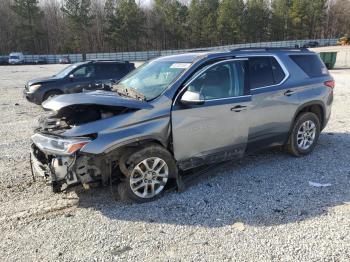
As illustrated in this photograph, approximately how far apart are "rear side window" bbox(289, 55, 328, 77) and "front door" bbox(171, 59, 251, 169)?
1.38m

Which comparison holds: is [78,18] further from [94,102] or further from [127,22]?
[94,102]

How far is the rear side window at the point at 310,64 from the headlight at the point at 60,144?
12.5 ft

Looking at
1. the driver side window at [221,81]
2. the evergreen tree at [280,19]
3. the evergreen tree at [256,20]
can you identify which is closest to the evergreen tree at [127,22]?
the evergreen tree at [256,20]

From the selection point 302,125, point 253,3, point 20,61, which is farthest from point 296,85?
point 253,3

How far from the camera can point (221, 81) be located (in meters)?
4.58

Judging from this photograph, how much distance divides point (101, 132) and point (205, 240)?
1.62 metres

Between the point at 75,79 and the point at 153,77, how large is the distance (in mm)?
7195

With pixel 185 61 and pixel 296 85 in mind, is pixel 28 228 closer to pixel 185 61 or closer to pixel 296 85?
pixel 185 61

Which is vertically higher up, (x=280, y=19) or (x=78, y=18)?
(x=280, y=19)

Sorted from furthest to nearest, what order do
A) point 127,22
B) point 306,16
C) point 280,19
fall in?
1. point 280,19
2. point 306,16
3. point 127,22

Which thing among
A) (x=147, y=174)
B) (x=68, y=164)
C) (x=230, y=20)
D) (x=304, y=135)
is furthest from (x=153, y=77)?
(x=230, y=20)

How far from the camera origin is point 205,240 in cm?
343

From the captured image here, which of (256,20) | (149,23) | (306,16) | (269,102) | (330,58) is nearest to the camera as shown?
(269,102)

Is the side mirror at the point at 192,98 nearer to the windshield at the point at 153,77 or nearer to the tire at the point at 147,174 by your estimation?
the windshield at the point at 153,77
